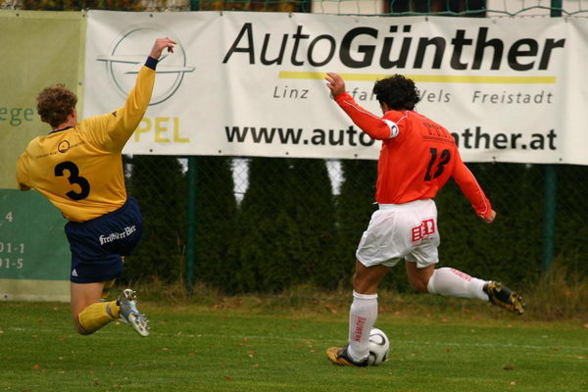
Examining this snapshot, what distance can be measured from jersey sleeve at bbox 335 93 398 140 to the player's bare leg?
1.02m

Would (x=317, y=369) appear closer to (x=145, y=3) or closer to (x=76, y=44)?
(x=76, y=44)

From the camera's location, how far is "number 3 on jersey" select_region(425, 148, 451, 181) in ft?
25.3

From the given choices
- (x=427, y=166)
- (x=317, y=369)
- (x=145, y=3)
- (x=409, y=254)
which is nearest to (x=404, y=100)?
(x=427, y=166)

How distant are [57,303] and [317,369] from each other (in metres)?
4.08

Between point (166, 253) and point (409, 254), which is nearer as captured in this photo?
point (409, 254)

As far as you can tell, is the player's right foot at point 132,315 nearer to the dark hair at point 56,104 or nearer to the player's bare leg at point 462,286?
the dark hair at point 56,104

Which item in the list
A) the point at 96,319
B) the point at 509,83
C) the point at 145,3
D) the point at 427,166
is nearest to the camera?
the point at 96,319

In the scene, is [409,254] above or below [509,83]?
below

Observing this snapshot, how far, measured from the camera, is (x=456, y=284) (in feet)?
25.6

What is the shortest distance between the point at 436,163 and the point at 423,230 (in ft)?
1.49

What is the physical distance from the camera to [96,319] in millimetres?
7254

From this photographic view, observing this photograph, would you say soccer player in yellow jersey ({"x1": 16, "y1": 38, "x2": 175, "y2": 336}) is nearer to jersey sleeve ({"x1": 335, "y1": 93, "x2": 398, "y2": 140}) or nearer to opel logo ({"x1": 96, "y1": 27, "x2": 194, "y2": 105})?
jersey sleeve ({"x1": 335, "y1": 93, "x2": 398, "y2": 140})

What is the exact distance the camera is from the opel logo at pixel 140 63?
11.2 meters

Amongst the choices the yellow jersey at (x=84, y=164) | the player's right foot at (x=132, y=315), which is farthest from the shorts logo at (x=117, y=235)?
the player's right foot at (x=132, y=315)
